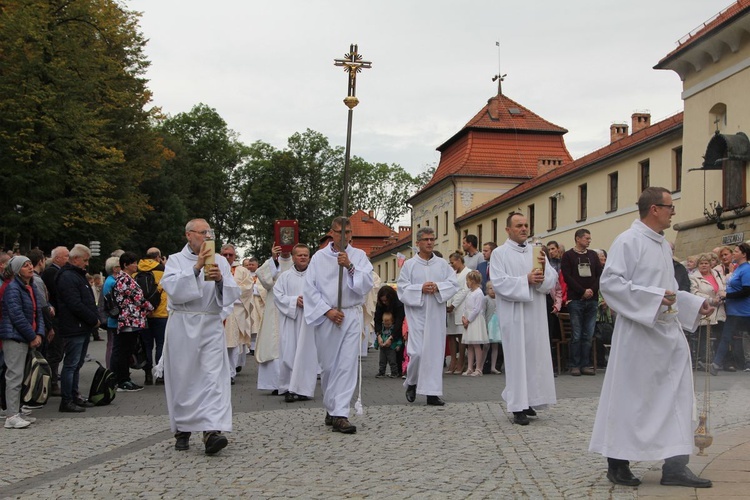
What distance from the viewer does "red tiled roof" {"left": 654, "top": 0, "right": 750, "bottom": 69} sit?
23.5 m

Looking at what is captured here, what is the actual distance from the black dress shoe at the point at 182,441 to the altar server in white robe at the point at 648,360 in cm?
367

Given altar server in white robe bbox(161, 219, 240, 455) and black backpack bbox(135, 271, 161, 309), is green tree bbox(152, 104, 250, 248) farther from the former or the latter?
altar server in white robe bbox(161, 219, 240, 455)

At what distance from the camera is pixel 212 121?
2955 inches

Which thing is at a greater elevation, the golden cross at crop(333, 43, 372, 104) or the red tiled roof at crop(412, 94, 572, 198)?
the red tiled roof at crop(412, 94, 572, 198)

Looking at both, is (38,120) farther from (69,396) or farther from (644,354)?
(644,354)

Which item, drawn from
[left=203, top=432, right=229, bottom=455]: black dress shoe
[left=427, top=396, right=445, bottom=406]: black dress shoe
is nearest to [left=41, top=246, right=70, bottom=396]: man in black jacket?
[left=203, top=432, right=229, bottom=455]: black dress shoe

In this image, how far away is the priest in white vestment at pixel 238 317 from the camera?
1553cm

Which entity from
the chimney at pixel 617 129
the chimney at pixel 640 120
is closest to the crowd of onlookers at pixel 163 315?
the chimney at pixel 640 120

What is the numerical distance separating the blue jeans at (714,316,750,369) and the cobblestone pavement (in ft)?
9.71

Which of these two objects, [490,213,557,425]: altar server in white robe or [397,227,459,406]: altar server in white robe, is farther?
[397,227,459,406]: altar server in white robe

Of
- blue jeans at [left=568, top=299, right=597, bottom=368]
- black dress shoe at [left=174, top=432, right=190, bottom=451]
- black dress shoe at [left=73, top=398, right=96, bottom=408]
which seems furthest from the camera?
blue jeans at [left=568, top=299, right=597, bottom=368]

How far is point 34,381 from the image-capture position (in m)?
10.7

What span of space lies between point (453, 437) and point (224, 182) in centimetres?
6860

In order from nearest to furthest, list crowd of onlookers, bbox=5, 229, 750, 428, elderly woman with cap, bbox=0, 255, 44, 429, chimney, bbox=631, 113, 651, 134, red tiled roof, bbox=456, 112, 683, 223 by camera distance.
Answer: elderly woman with cap, bbox=0, 255, 44, 429 → crowd of onlookers, bbox=5, 229, 750, 428 → red tiled roof, bbox=456, 112, 683, 223 → chimney, bbox=631, 113, 651, 134
